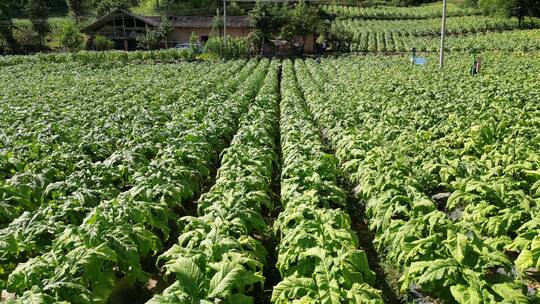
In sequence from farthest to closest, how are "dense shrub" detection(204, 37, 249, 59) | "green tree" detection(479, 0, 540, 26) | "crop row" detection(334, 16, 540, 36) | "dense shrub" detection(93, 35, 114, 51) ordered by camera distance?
"crop row" detection(334, 16, 540, 36), "green tree" detection(479, 0, 540, 26), "dense shrub" detection(93, 35, 114, 51), "dense shrub" detection(204, 37, 249, 59)

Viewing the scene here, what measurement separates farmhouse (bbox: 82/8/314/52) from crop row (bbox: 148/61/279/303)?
48.8m

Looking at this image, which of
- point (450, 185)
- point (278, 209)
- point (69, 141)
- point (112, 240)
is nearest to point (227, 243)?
point (112, 240)

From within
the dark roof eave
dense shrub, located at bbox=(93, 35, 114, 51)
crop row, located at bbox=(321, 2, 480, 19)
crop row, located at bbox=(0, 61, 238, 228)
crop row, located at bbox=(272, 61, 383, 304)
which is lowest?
crop row, located at bbox=(272, 61, 383, 304)

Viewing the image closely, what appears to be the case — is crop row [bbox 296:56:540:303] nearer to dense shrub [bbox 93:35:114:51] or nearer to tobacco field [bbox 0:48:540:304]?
tobacco field [bbox 0:48:540:304]

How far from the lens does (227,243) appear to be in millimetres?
4949

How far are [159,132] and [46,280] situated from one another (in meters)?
6.34

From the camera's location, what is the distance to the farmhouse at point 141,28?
180ft

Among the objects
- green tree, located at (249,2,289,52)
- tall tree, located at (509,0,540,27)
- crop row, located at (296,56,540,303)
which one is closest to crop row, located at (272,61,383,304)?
crop row, located at (296,56,540,303)

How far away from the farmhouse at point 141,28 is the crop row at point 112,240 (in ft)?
160

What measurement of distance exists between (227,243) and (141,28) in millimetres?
56151

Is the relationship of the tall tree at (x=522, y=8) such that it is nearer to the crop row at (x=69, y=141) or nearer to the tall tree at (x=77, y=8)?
the crop row at (x=69, y=141)

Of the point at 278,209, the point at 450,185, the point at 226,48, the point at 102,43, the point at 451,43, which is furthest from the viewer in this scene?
the point at 102,43

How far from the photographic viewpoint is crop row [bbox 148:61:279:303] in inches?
169

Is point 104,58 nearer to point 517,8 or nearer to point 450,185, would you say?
point 450,185
